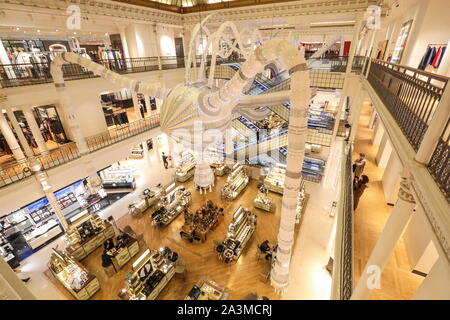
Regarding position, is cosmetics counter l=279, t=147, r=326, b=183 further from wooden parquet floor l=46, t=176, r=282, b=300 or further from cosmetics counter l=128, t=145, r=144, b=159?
cosmetics counter l=128, t=145, r=144, b=159

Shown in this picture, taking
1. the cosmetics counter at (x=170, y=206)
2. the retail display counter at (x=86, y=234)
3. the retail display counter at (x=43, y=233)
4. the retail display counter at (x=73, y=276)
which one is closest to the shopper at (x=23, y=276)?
the retail display counter at (x=73, y=276)

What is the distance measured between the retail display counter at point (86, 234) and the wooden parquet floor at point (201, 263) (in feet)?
1.13

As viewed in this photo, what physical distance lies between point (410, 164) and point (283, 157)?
9.68m

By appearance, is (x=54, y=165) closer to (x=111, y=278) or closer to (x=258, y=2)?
(x=111, y=278)

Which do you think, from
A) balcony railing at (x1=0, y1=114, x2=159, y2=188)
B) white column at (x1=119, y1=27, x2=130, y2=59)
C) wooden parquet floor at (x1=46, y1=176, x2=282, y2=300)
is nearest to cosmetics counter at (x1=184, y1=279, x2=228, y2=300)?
wooden parquet floor at (x1=46, y1=176, x2=282, y2=300)

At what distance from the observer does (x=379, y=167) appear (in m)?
9.42

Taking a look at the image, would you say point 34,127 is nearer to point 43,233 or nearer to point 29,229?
point 29,229

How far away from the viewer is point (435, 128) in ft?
6.73

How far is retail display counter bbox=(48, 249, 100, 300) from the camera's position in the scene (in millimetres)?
6930

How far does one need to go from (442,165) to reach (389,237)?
1.22 meters

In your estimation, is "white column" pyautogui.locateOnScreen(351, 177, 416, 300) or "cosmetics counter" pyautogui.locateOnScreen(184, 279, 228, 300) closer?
"white column" pyautogui.locateOnScreen(351, 177, 416, 300)

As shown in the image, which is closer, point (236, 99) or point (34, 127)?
point (236, 99)

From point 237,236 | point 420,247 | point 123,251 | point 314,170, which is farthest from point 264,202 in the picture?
point 123,251

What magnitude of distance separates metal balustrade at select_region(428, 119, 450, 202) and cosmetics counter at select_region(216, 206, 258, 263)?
6.90 m
